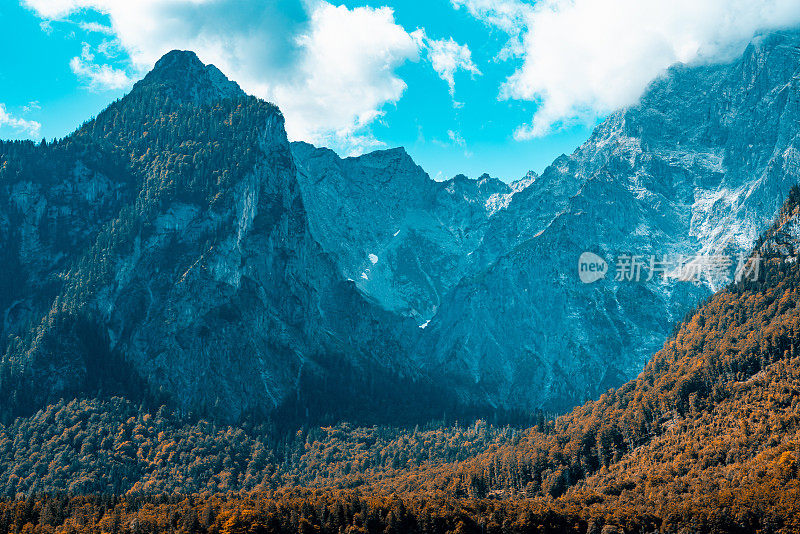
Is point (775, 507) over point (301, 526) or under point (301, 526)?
over

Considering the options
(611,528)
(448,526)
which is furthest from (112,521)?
(611,528)

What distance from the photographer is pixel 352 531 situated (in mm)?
192375

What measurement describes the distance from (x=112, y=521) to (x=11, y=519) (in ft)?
102

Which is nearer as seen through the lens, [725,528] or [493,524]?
[725,528]

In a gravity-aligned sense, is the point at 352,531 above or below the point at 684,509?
below

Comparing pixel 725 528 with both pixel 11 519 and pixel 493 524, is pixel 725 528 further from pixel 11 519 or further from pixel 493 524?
pixel 11 519

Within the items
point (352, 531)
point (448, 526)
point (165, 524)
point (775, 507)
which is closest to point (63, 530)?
point (165, 524)

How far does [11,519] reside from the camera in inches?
7864

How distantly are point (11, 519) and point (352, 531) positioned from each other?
3667 inches

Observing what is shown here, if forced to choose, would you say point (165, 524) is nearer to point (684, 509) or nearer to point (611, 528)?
point (611, 528)

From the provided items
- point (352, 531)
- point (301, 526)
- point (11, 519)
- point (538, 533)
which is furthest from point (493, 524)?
point (11, 519)

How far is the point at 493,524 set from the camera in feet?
650

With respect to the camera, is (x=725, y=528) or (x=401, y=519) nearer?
(x=725, y=528)

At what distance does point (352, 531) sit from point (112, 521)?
62.8m
